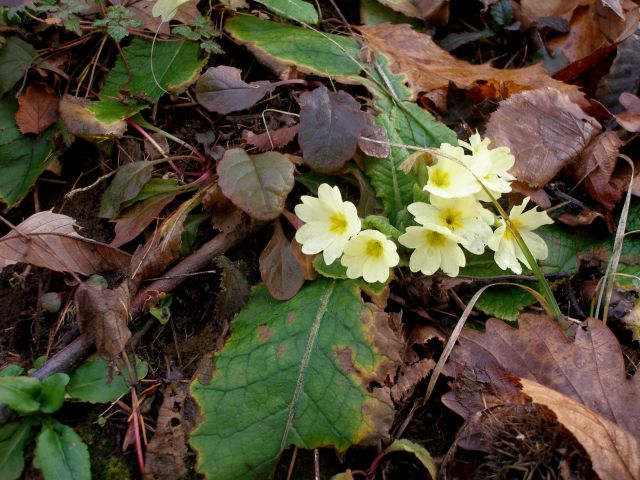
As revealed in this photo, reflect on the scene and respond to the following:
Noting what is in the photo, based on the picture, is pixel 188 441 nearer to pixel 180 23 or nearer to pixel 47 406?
pixel 47 406

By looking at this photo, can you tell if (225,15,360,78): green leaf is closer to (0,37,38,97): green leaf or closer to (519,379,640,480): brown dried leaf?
(0,37,38,97): green leaf

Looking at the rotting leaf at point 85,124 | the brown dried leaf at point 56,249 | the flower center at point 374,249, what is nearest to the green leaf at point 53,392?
the brown dried leaf at point 56,249

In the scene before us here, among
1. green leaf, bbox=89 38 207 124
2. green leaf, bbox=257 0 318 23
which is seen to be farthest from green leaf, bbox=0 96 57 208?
green leaf, bbox=257 0 318 23

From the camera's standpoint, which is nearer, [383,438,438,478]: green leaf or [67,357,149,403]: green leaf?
[383,438,438,478]: green leaf

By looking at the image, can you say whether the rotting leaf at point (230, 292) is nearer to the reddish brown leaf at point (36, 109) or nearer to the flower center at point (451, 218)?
the flower center at point (451, 218)

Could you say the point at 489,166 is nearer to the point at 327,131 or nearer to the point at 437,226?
the point at 437,226

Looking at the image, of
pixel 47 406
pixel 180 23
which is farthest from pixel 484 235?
pixel 180 23

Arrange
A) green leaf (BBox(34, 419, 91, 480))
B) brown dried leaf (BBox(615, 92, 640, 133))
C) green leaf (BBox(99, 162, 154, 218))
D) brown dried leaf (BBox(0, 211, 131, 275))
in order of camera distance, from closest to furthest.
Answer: green leaf (BBox(34, 419, 91, 480))
brown dried leaf (BBox(0, 211, 131, 275))
green leaf (BBox(99, 162, 154, 218))
brown dried leaf (BBox(615, 92, 640, 133))
